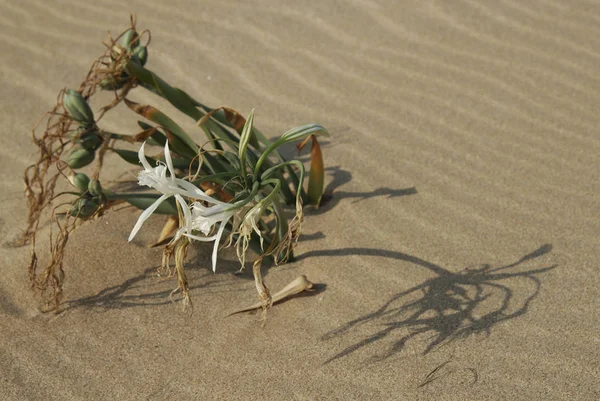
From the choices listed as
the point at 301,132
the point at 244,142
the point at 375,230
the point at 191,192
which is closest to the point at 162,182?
the point at 191,192

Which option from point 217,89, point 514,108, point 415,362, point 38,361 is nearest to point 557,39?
point 514,108

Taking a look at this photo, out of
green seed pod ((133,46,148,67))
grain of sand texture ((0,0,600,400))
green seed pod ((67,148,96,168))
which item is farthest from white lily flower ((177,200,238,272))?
green seed pod ((133,46,148,67))

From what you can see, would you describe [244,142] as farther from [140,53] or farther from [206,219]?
[140,53]

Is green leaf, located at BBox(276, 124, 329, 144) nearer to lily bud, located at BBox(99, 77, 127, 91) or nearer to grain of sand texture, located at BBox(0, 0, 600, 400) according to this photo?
grain of sand texture, located at BBox(0, 0, 600, 400)

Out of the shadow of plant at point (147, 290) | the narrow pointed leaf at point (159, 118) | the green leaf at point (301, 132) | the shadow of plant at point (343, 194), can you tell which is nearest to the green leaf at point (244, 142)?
the green leaf at point (301, 132)

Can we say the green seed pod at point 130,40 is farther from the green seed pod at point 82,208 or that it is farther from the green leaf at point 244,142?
the green leaf at point 244,142

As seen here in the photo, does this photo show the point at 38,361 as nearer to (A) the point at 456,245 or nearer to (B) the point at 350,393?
(B) the point at 350,393
